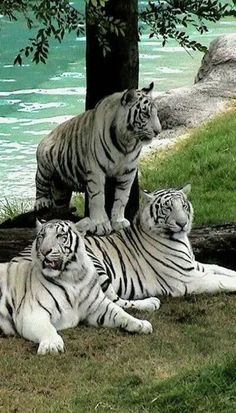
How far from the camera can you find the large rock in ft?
41.9

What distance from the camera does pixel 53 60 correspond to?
2077cm

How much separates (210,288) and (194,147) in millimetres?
4935

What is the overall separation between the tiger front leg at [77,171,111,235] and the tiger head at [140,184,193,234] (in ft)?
0.89

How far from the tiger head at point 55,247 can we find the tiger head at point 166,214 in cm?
85

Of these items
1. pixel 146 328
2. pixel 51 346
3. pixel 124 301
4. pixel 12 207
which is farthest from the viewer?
pixel 12 207

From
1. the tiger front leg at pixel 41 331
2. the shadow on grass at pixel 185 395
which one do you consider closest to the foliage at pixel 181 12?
the tiger front leg at pixel 41 331

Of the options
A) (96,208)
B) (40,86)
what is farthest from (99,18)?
(40,86)

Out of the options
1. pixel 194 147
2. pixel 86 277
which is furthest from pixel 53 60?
pixel 86 277

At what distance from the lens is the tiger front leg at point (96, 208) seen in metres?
6.59

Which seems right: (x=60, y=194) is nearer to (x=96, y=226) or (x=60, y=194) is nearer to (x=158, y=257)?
(x=96, y=226)

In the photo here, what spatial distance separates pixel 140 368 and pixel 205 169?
19.2 ft

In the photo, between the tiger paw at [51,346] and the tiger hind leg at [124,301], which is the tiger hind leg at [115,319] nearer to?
the tiger hind leg at [124,301]

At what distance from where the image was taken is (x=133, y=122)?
655 centimetres

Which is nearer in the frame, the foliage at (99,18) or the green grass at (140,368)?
the green grass at (140,368)
